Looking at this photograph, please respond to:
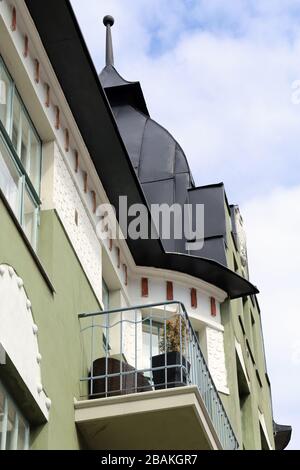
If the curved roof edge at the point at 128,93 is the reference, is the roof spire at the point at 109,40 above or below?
above

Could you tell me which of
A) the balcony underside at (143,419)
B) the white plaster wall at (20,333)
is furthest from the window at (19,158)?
the balcony underside at (143,419)

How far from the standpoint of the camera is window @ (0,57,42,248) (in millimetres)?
12461

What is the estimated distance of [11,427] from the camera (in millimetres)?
11367

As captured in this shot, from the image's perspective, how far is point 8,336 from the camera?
11.1m

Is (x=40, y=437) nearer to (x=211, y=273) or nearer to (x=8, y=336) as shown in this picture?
(x=8, y=336)

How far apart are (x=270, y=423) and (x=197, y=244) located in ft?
18.8

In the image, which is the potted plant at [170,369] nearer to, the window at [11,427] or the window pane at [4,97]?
the window at [11,427]

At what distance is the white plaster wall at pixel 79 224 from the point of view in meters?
13.8

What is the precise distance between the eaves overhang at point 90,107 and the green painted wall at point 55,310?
162cm

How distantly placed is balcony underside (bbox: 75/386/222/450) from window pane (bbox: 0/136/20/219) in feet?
7.35

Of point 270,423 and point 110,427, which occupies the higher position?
point 270,423

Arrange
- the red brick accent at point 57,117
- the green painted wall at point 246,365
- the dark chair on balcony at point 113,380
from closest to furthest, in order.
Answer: the dark chair on balcony at point 113,380
the red brick accent at point 57,117
the green painted wall at point 246,365
